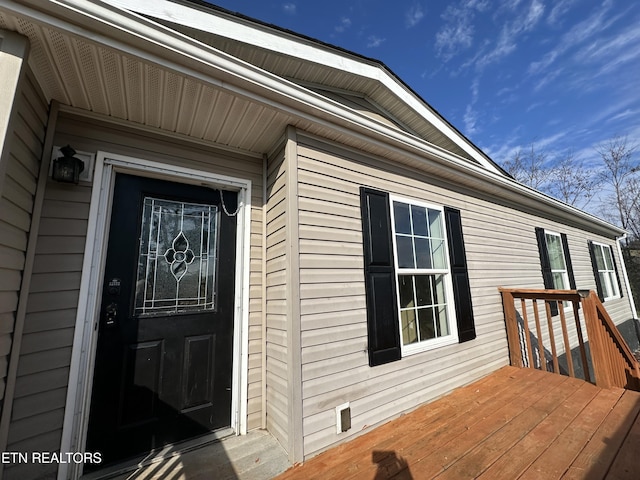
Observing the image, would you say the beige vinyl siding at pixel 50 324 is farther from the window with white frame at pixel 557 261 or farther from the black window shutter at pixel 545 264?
the window with white frame at pixel 557 261

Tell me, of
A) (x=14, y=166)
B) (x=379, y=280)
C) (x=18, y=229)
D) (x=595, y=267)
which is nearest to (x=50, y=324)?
(x=18, y=229)

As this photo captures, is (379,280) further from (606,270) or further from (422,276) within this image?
(606,270)

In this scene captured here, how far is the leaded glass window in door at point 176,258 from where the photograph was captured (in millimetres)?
1924

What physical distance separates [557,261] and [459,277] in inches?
144

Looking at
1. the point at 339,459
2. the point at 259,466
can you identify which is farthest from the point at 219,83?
the point at 339,459

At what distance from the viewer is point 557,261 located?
5125mm

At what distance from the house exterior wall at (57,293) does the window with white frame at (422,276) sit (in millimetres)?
1599

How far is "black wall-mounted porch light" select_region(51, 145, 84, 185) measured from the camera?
164 cm

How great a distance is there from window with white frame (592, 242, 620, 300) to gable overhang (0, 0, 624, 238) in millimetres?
7223

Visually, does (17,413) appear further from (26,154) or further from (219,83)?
(219,83)

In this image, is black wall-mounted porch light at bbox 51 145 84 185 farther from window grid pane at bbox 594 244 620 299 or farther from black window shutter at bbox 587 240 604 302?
window grid pane at bbox 594 244 620 299

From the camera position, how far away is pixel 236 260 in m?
2.25

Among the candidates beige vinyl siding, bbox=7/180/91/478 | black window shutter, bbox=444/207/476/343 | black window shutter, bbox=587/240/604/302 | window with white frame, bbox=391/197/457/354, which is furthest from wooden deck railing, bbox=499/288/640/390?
black window shutter, bbox=587/240/604/302

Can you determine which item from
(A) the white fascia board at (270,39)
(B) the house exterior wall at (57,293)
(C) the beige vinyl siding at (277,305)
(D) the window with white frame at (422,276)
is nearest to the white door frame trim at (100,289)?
(B) the house exterior wall at (57,293)
